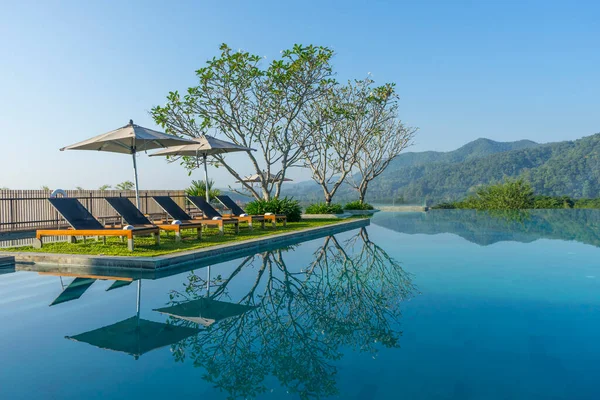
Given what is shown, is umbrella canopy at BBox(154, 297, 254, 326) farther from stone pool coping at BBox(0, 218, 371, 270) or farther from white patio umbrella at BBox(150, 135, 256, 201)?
white patio umbrella at BBox(150, 135, 256, 201)

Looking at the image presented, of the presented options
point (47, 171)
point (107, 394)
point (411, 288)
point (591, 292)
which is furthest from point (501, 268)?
point (47, 171)

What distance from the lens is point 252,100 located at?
51.6 feet

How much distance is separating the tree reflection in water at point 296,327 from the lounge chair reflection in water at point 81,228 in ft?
6.71

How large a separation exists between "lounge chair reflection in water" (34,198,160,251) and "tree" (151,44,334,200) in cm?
764

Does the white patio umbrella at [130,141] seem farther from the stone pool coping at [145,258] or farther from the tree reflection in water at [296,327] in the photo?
the tree reflection in water at [296,327]

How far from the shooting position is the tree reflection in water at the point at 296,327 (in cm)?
277

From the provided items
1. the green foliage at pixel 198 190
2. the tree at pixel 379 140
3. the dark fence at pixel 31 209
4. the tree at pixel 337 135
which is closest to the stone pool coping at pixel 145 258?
the dark fence at pixel 31 209

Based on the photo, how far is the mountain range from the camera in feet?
149

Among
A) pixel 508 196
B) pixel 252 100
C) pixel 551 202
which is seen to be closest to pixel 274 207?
pixel 252 100

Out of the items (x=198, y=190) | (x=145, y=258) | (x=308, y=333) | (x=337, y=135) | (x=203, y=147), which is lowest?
(x=308, y=333)

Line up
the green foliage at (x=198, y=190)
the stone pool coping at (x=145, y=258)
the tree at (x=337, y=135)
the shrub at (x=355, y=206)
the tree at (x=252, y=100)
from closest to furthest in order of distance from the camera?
1. the stone pool coping at (x=145, y=258)
2. the tree at (x=252, y=100)
3. the green foliage at (x=198, y=190)
4. the tree at (x=337, y=135)
5. the shrub at (x=355, y=206)

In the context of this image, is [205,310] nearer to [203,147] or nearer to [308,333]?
[308,333]

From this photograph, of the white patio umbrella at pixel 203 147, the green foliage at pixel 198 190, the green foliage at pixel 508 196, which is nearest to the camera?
the white patio umbrella at pixel 203 147

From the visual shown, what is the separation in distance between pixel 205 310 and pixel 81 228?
188 inches
